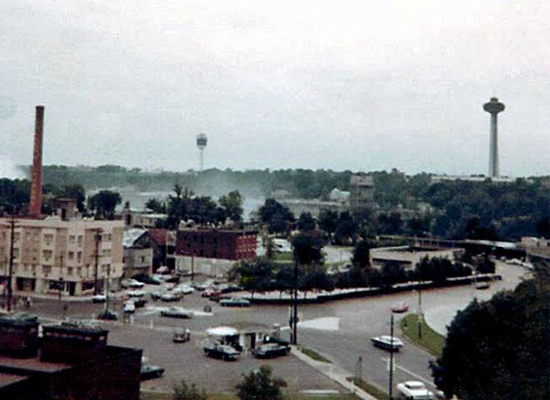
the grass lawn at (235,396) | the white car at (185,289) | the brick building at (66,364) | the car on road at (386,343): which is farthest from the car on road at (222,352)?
the white car at (185,289)

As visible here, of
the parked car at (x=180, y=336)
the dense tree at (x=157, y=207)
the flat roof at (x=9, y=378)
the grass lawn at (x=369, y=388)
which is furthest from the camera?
the dense tree at (x=157, y=207)

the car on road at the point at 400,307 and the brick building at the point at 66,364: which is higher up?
the brick building at the point at 66,364

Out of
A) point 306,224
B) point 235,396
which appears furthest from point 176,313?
point 306,224

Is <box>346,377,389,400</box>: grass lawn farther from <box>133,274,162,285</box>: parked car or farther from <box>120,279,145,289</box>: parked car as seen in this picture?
<box>133,274,162,285</box>: parked car

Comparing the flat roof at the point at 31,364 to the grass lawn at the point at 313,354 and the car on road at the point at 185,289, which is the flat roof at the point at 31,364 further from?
the car on road at the point at 185,289

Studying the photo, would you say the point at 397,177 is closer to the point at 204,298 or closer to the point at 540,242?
the point at 540,242

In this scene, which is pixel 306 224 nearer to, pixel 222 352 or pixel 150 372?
pixel 222 352

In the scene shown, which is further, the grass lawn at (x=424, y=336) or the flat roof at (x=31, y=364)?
the grass lawn at (x=424, y=336)
